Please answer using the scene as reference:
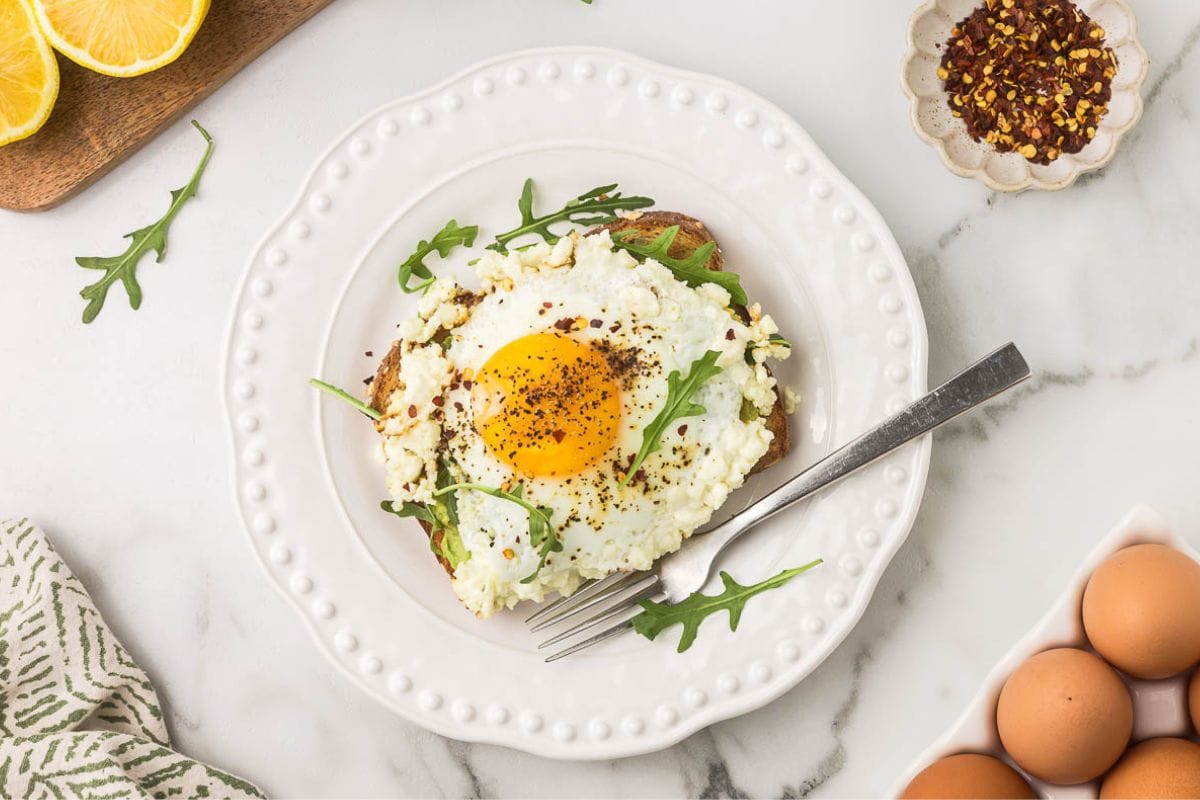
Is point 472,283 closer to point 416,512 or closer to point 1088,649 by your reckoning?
point 416,512

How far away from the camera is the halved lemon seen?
3639mm

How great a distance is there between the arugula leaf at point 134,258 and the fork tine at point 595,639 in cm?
205

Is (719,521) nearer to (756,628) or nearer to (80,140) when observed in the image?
(756,628)

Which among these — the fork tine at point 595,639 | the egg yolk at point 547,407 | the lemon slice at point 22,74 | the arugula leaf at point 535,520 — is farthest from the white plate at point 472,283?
the lemon slice at point 22,74

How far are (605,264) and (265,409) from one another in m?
1.33

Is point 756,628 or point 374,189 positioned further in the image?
point 374,189

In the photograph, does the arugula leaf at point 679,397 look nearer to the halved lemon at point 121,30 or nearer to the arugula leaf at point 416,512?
the arugula leaf at point 416,512

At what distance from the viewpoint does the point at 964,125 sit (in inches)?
144

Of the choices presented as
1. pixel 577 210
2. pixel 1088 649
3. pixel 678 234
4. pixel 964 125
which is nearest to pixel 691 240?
pixel 678 234

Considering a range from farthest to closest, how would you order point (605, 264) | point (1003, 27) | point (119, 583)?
point (119, 583), point (1003, 27), point (605, 264)

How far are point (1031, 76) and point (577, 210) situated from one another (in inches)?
65.5

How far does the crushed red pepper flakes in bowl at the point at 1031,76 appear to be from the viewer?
3.56 metres

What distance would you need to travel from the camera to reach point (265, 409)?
3.66m

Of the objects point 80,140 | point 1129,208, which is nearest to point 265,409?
point 80,140
